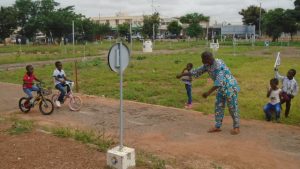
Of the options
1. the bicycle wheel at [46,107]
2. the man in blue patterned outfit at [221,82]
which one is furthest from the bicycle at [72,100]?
the man in blue patterned outfit at [221,82]

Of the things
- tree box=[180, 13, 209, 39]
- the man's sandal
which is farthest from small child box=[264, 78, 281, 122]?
tree box=[180, 13, 209, 39]

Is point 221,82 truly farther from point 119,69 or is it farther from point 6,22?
point 6,22

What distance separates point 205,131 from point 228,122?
0.96m

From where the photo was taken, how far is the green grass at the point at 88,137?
6668 millimetres

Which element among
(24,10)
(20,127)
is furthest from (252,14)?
(20,127)

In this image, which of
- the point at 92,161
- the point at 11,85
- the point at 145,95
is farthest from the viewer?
the point at 11,85

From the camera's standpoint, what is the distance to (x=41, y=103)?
9.54m

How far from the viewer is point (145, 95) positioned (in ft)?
39.7

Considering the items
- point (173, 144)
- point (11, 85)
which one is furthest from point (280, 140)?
point (11, 85)

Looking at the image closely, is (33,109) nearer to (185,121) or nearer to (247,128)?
(185,121)

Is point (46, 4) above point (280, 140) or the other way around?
above

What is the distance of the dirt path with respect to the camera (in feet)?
Result: 19.8

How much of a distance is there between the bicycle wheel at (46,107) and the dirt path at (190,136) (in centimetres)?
18

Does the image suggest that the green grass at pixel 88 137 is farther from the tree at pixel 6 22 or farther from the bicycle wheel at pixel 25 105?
the tree at pixel 6 22
